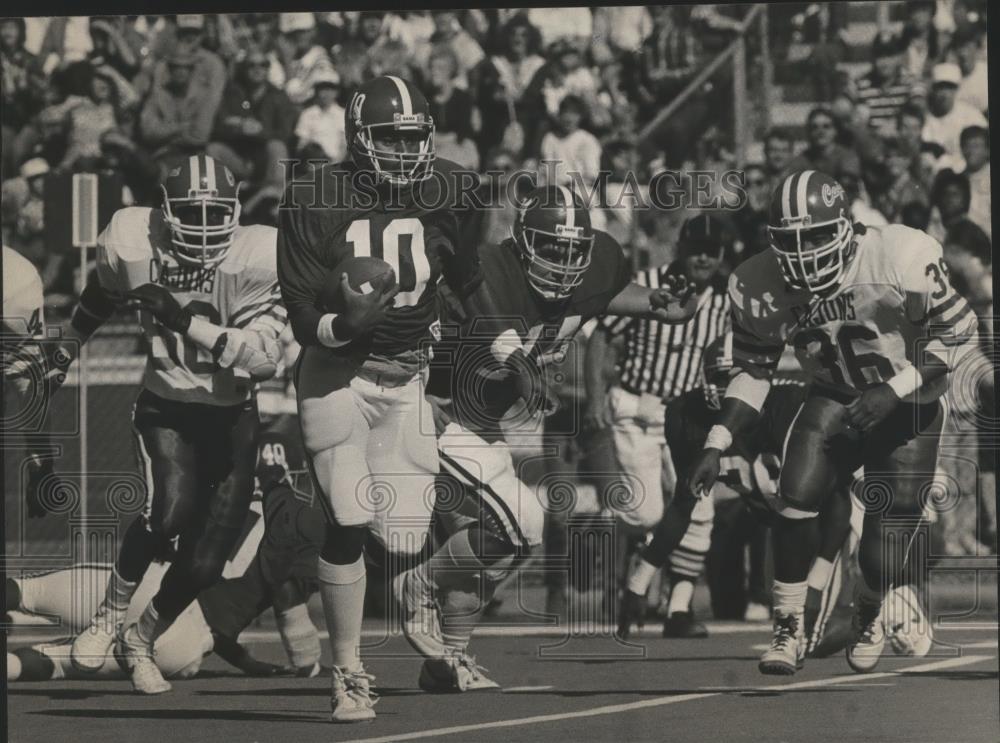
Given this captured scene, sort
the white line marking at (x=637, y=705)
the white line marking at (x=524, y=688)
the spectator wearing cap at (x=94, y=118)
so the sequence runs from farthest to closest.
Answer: the spectator wearing cap at (x=94, y=118) < the white line marking at (x=524, y=688) < the white line marking at (x=637, y=705)

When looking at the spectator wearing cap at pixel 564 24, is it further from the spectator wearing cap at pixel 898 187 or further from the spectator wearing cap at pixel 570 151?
the spectator wearing cap at pixel 898 187

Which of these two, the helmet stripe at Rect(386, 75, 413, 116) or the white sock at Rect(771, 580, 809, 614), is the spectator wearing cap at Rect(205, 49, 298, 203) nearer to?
the helmet stripe at Rect(386, 75, 413, 116)

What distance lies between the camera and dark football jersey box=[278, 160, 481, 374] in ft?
18.0

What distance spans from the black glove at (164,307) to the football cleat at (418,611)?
3.20ft

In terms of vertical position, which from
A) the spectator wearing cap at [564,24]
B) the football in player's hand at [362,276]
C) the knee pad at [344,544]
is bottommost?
the knee pad at [344,544]

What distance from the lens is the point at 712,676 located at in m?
5.59

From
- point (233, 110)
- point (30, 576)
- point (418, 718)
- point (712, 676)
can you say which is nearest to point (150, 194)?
point (233, 110)

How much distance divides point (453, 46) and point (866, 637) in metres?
2.15

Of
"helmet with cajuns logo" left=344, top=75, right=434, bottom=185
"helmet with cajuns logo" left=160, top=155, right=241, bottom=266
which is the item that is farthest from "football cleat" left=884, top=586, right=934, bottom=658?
"helmet with cajuns logo" left=160, top=155, right=241, bottom=266

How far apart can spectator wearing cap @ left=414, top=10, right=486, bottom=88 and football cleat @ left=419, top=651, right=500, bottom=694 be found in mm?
1717

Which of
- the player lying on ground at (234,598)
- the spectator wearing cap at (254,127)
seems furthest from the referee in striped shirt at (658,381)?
the spectator wearing cap at (254,127)

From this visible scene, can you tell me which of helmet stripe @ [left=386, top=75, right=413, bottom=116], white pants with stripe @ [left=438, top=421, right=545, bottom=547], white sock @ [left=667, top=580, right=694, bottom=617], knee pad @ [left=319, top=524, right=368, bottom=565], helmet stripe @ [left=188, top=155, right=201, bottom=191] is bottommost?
white sock @ [left=667, top=580, right=694, bottom=617]

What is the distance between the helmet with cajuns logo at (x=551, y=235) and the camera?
18.6 feet

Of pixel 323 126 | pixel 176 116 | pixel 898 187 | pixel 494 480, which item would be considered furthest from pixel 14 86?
pixel 898 187
